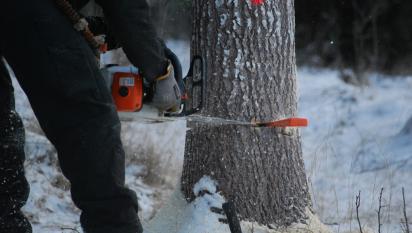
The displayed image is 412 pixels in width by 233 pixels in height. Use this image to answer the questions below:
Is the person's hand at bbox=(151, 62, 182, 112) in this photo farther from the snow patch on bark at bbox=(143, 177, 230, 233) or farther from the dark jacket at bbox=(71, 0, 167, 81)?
the snow patch on bark at bbox=(143, 177, 230, 233)

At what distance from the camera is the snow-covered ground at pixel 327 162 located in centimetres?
478

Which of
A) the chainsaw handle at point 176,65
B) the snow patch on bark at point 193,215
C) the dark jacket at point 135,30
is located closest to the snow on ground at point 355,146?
the snow patch on bark at point 193,215

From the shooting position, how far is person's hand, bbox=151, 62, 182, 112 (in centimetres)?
276

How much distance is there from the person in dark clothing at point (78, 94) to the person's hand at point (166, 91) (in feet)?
0.95

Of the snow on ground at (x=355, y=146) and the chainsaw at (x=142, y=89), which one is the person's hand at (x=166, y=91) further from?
the snow on ground at (x=355, y=146)

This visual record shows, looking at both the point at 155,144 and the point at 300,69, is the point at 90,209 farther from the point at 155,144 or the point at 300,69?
the point at 300,69

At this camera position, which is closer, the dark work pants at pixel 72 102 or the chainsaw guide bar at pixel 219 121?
the dark work pants at pixel 72 102

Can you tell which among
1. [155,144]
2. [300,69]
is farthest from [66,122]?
[300,69]

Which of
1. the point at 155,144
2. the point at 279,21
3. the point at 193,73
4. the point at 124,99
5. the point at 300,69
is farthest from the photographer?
the point at 300,69

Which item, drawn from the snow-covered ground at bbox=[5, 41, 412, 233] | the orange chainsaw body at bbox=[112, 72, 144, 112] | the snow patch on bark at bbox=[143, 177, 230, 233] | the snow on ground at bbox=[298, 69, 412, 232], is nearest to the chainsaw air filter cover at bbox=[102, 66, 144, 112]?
the orange chainsaw body at bbox=[112, 72, 144, 112]

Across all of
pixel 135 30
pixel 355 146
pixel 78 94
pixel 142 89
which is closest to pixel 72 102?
pixel 78 94

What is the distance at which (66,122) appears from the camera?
235 centimetres

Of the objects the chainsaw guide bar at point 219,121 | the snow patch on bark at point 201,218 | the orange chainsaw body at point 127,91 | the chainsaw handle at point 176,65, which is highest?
the chainsaw handle at point 176,65

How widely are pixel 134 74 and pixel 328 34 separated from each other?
34.6 feet
